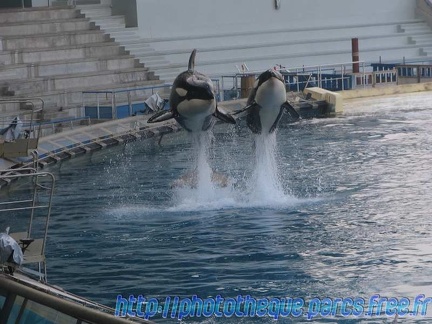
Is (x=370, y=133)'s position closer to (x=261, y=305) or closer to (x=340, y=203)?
(x=340, y=203)

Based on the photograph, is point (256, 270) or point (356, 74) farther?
point (356, 74)

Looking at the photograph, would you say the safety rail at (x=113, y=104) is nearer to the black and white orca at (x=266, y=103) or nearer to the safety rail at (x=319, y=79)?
the safety rail at (x=319, y=79)

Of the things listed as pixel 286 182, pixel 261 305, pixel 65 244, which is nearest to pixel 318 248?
pixel 261 305

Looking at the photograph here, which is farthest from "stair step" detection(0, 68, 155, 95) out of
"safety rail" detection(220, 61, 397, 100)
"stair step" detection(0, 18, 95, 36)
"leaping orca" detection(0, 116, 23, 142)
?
"leaping orca" detection(0, 116, 23, 142)

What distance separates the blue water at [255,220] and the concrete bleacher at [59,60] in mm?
4126

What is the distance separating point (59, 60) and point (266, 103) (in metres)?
12.0

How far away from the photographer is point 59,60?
24047 mm

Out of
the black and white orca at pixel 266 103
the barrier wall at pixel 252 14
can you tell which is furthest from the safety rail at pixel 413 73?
the black and white orca at pixel 266 103

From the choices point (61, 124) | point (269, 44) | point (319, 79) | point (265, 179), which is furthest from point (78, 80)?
point (265, 179)

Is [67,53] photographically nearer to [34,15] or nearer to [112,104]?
[34,15]

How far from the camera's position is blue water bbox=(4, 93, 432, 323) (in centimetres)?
962

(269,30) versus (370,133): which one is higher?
(269,30)

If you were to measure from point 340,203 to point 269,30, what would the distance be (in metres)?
17.3

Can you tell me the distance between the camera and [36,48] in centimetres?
2392
